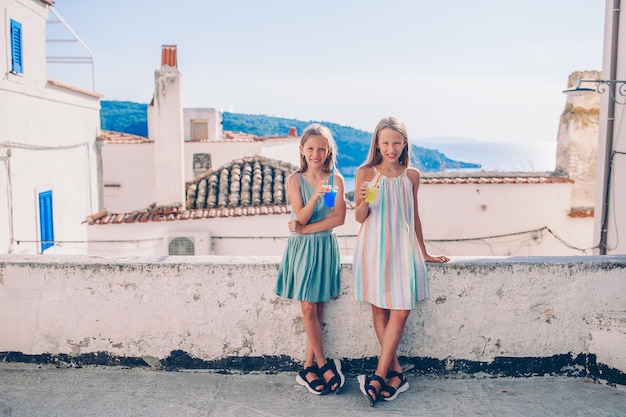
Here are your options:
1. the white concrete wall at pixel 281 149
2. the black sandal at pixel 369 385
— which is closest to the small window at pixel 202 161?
the white concrete wall at pixel 281 149

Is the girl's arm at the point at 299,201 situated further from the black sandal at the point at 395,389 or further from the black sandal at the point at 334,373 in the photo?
the black sandal at the point at 395,389

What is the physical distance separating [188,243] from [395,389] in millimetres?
9391

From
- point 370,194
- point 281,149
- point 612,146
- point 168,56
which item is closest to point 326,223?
point 370,194

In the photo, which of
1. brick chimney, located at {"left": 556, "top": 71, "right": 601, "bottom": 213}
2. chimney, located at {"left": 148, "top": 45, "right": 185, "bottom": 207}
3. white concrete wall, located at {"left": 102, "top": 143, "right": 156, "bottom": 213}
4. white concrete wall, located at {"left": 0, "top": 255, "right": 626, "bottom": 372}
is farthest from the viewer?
white concrete wall, located at {"left": 102, "top": 143, "right": 156, "bottom": 213}

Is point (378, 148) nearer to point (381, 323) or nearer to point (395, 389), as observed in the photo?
point (381, 323)

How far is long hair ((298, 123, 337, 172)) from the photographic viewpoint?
348 cm

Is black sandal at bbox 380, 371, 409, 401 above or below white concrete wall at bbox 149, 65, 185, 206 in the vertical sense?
below

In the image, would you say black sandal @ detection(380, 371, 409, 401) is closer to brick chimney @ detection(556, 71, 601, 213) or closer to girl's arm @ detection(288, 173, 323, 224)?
girl's arm @ detection(288, 173, 323, 224)

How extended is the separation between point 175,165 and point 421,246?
10504mm

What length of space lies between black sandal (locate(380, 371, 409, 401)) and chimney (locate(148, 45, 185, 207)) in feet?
34.3

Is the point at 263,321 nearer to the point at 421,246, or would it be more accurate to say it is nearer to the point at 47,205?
the point at 421,246

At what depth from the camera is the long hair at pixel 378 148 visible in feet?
11.4

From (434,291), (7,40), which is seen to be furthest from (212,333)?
(7,40)

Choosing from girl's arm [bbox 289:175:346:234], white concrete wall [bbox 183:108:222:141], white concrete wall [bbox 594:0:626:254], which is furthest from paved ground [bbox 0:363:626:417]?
white concrete wall [bbox 183:108:222:141]
